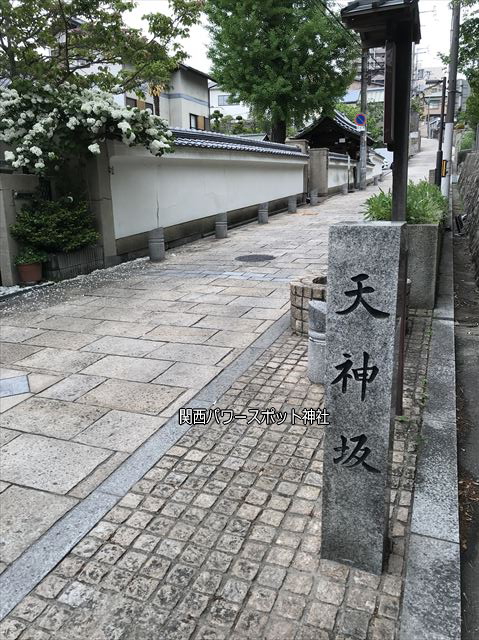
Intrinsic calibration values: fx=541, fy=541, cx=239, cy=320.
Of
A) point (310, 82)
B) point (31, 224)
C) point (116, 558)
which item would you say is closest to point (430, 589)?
point (116, 558)

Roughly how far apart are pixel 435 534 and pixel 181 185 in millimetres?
12105

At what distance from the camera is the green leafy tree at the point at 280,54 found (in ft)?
75.8

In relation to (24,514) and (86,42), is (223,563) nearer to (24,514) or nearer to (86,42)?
(24,514)

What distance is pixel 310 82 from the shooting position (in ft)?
80.9

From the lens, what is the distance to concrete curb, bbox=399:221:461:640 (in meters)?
2.55

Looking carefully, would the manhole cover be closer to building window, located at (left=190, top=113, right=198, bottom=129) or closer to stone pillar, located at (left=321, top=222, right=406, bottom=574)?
stone pillar, located at (left=321, top=222, right=406, bottom=574)

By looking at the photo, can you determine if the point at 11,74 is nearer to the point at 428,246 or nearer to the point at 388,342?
the point at 428,246

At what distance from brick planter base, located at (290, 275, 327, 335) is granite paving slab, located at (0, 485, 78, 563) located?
3.47 meters

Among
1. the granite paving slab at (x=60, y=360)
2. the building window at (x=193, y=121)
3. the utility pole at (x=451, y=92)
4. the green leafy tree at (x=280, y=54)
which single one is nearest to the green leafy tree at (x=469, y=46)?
the utility pole at (x=451, y=92)

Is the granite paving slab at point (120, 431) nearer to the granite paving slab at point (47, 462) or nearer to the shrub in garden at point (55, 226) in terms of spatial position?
the granite paving slab at point (47, 462)

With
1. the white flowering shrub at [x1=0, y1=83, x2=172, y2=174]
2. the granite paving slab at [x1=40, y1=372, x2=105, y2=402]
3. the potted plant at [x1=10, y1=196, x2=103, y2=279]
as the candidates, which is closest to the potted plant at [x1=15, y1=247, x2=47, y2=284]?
the potted plant at [x1=10, y1=196, x2=103, y2=279]

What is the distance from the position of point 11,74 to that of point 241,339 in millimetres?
7340

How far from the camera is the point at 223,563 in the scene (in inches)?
116

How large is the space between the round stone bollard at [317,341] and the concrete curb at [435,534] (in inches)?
39.9
